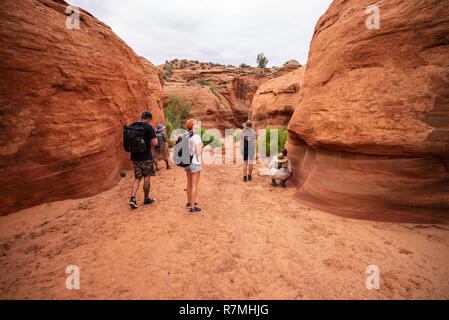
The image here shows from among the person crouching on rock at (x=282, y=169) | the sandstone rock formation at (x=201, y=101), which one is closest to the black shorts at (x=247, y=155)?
the person crouching on rock at (x=282, y=169)

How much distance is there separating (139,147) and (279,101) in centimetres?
1079

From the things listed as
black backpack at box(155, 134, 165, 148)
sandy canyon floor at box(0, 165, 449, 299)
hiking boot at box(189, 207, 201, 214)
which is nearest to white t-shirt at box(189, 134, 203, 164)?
hiking boot at box(189, 207, 201, 214)

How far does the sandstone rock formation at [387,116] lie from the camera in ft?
10.2

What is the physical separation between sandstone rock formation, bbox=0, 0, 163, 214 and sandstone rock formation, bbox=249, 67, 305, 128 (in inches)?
387

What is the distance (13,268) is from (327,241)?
4293 millimetres

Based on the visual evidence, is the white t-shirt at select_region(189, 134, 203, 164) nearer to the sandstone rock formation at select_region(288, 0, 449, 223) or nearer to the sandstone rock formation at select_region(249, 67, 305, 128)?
the sandstone rock formation at select_region(288, 0, 449, 223)

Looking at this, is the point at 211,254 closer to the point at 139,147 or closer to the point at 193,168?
the point at 193,168

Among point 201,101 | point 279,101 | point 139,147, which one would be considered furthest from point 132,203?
point 201,101

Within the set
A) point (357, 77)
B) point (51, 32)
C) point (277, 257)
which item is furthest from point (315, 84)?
point (51, 32)

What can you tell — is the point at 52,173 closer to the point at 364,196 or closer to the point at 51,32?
the point at 51,32

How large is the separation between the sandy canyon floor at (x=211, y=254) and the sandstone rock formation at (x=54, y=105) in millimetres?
538

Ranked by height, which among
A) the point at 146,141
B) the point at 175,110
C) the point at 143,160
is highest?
the point at 175,110

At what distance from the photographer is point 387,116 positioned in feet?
11.1

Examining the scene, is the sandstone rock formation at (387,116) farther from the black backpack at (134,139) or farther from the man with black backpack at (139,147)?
the black backpack at (134,139)
